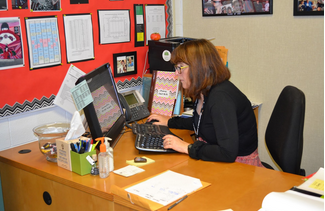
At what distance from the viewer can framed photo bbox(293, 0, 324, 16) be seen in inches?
89.7

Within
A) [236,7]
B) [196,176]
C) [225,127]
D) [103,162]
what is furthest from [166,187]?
[236,7]

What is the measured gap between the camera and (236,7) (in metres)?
2.69

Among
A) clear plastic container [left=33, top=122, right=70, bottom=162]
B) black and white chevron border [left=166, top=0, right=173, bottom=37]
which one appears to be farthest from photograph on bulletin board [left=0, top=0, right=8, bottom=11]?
black and white chevron border [left=166, top=0, right=173, bottom=37]

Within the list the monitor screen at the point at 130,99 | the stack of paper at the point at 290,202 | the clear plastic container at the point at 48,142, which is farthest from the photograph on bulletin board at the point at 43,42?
the stack of paper at the point at 290,202

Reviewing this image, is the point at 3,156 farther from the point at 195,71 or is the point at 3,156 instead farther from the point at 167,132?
the point at 195,71

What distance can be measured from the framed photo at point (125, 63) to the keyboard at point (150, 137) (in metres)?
0.58

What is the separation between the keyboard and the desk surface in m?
0.04

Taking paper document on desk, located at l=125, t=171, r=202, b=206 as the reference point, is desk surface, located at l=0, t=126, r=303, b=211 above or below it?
below

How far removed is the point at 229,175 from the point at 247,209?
0.29m

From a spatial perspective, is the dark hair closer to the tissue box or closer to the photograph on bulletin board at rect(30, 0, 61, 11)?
the tissue box

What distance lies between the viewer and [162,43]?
8.44ft

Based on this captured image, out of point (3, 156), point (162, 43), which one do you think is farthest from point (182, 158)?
point (162, 43)

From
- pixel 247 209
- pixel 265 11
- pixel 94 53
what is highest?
pixel 265 11

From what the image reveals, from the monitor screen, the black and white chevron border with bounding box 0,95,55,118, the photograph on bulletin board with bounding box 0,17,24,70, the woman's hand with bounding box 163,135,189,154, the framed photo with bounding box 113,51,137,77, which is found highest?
the photograph on bulletin board with bounding box 0,17,24,70
